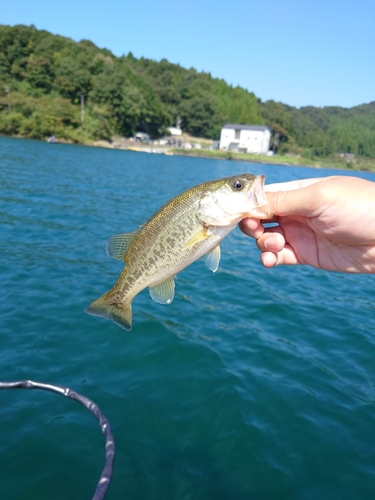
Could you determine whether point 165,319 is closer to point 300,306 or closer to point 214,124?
point 300,306

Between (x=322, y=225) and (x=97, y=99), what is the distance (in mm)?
109268

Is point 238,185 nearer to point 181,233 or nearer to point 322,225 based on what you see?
point 181,233

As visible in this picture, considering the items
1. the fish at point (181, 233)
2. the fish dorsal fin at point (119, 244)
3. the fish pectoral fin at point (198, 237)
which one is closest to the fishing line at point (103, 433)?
the fish at point (181, 233)

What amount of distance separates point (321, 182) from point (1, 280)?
9.13m

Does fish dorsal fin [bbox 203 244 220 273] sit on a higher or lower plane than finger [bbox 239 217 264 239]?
lower

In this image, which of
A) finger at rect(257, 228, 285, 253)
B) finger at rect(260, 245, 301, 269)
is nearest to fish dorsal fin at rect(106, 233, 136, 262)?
finger at rect(257, 228, 285, 253)

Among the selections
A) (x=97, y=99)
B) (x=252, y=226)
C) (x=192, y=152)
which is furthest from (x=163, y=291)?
(x=97, y=99)

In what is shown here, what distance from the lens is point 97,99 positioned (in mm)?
101938

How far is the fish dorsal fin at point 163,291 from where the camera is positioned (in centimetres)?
391

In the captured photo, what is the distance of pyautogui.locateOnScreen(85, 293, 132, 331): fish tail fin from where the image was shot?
12.0ft

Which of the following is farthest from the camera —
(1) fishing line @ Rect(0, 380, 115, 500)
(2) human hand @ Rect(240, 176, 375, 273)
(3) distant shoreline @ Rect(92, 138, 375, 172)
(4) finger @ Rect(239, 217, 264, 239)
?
(3) distant shoreline @ Rect(92, 138, 375, 172)

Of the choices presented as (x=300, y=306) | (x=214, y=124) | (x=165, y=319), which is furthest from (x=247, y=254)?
(x=214, y=124)

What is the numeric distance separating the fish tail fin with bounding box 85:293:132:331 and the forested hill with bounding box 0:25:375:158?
A: 282 ft

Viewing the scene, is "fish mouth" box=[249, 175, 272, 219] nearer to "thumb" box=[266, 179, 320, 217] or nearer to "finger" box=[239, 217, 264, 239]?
"thumb" box=[266, 179, 320, 217]
